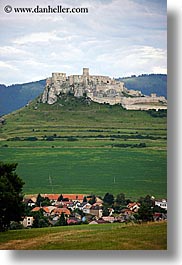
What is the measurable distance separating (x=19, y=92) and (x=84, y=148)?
912 mm

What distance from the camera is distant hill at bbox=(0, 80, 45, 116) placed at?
686 cm

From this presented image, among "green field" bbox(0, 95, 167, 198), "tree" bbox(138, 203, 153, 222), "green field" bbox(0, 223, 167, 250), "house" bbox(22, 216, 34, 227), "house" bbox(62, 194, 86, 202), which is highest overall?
"green field" bbox(0, 95, 167, 198)

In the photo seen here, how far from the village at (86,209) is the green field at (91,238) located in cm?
7

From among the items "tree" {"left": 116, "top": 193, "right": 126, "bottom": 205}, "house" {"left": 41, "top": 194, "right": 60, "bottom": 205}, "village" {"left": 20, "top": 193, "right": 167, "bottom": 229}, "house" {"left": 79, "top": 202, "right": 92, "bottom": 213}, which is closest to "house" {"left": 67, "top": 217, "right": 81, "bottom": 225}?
"village" {"left": 20, "top": 193, "right": 167, "bottom": 229}

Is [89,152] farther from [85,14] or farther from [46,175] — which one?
[85,14]

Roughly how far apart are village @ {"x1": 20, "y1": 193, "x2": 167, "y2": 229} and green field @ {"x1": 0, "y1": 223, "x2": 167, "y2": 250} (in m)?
0.07

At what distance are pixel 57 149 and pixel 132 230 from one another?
117cm

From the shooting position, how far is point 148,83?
6.80 m

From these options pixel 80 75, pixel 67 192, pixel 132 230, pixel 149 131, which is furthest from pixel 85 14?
pixel 132 230

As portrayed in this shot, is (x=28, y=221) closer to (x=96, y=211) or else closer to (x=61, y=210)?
(x=61, y=210)

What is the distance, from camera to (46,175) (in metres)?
6.88

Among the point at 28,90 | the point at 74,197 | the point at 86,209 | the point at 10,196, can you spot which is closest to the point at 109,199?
the point at 86,209

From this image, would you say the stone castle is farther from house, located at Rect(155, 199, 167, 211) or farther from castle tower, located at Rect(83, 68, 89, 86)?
house, located at Rect(155, 199, 167, 211)

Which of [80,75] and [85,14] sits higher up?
[85,14]
